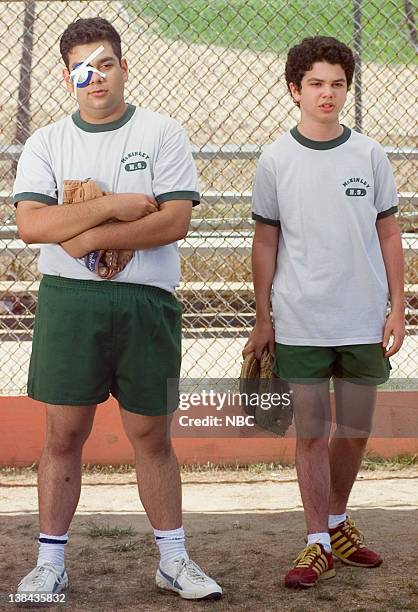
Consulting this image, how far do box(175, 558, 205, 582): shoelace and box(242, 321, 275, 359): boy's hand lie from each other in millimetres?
739

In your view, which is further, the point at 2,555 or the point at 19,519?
the point at 19,519

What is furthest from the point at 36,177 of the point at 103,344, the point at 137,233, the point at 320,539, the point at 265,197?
the point at 320,539

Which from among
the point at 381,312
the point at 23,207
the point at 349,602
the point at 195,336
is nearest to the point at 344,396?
→ the point at 381,312

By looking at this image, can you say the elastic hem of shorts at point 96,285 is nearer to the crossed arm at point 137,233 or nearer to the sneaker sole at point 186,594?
the crossed arm at point 137,233

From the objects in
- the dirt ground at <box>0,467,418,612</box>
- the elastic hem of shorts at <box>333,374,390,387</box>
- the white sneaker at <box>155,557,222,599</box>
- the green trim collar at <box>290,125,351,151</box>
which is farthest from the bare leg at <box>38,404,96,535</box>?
the green trim collar at <box>290,125,351,151</box>

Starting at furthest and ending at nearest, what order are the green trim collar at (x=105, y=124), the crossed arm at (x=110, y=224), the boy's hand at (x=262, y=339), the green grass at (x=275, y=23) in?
the green grass at (x=275, y=23) < the boy's hand at (x=262, y=339) < the green trim collar at (x=105, y=124) < the crossed arm at (x=110, y=224)

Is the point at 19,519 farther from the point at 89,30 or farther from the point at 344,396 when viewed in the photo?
the point at 89,30

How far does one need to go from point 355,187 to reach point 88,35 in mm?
994

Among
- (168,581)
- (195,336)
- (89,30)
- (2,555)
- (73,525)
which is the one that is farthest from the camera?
(195,336)

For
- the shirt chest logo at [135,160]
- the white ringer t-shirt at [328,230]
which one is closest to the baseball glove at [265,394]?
the white ringer t-shirt at [328,230]

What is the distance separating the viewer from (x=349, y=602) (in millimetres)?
3531

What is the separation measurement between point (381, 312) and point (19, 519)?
1927mm

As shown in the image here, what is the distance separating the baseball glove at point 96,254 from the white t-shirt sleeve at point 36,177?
62mm

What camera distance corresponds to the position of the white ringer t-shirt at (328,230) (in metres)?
3.57
